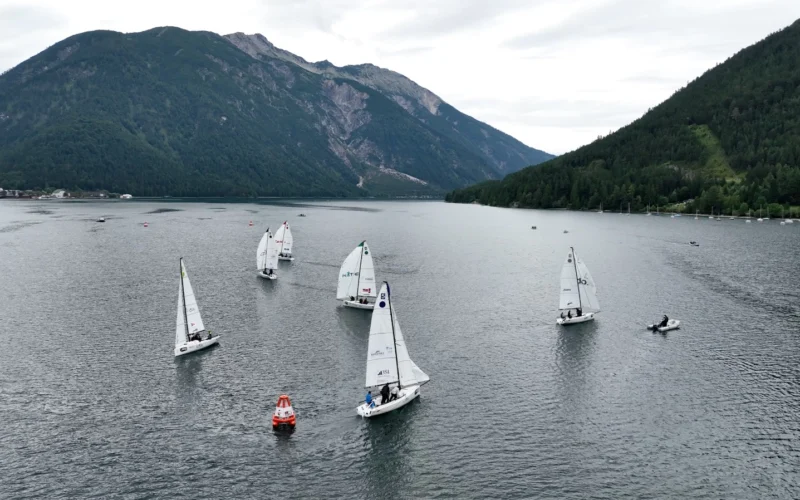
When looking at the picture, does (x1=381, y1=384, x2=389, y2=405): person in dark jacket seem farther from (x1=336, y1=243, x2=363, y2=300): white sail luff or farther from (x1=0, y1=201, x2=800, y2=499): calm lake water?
(x1=336, y1=243, x2=363, y2=300): white sail luff

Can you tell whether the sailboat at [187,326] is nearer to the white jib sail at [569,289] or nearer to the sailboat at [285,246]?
the white jib sail at [569,289]

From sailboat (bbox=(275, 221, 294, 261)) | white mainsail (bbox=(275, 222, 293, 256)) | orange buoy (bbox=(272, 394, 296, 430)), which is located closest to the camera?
orange buoy (bbox=(272, 394, 296, 430))

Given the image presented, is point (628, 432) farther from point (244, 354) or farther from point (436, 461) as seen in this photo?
point (244, 354)

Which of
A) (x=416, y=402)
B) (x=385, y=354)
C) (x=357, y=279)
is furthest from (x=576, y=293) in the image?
(x=385, y=354)

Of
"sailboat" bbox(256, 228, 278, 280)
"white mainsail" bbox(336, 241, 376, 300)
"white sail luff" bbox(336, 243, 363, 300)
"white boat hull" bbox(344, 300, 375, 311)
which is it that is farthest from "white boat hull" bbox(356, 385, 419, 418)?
"sailboat" bbox(256, 228, 278, 280)

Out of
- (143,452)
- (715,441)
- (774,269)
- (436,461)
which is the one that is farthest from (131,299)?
(774,269)

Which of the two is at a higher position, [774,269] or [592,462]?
[774,269]
